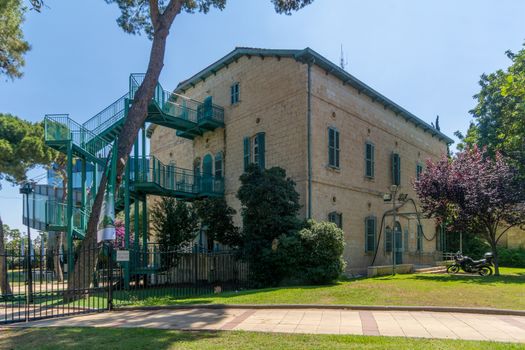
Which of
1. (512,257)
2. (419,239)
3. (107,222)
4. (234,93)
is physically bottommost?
(512,257)

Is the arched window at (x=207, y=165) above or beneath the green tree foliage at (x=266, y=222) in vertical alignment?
above

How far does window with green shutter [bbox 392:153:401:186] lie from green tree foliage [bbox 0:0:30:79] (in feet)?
62.8

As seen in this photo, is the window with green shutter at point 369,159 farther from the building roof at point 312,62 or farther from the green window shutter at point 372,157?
the building roof at point 312,62

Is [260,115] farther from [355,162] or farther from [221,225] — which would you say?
[221,225]

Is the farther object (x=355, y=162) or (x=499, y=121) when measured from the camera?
(x=499, y=121)

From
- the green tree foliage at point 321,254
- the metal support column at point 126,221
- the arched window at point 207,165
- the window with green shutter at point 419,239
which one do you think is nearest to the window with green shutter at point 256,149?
the arched window at point 207,165

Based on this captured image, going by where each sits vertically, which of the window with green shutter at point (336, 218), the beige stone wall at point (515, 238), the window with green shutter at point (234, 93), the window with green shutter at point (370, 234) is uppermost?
the window with green shutter at point (234, 93)

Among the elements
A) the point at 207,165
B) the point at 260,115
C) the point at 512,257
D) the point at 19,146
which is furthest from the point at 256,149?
the point at 512,257

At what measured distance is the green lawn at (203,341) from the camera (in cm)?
609

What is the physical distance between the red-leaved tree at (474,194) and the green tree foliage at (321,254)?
6.03 meters

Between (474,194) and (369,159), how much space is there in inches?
226

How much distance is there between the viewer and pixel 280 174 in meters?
15.5

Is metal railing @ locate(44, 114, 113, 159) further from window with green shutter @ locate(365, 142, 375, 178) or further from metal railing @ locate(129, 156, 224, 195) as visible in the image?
window with green shutter @ locate(365, 142, 375, 178)

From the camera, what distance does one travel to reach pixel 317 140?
17266 mm
